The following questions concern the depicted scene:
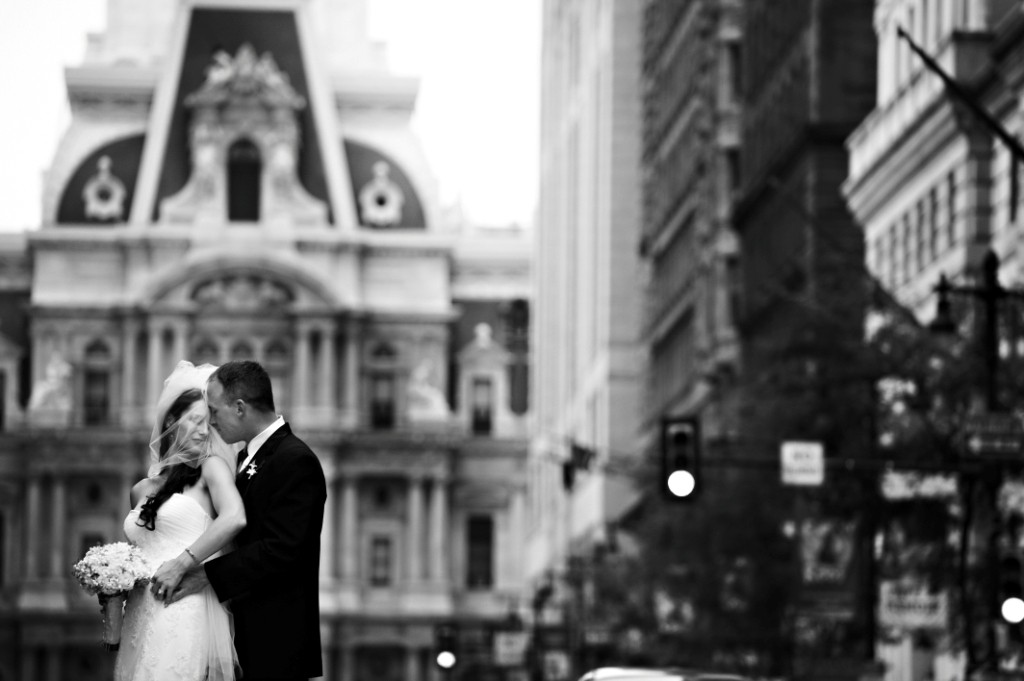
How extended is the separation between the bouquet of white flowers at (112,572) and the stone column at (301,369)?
115833mm

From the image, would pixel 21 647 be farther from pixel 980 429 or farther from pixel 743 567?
pixel 980 429

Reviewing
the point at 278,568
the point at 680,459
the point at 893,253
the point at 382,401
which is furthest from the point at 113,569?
the point at 382,401

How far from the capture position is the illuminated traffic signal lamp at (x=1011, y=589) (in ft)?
102

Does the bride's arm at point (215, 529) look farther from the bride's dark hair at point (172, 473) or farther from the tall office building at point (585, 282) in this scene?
the tall office building at point (585, 282)

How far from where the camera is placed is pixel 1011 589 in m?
31.6

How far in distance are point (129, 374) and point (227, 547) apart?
11731 centimetres

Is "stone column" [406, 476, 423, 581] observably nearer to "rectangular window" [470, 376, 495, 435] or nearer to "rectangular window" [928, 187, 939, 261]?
"rectangular window" [470, 376, 495, 435]

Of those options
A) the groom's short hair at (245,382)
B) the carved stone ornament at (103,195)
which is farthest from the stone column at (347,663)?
the groom's short hair at (245,382)

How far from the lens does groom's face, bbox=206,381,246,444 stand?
46.8ft

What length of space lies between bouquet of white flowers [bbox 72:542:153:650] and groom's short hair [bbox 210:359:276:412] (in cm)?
88

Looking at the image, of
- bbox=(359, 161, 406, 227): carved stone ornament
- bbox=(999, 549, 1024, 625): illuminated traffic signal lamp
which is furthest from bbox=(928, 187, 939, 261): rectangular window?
bbox=(359, 161, 406, 227): carved stone ornament

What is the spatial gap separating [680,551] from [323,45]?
272ft

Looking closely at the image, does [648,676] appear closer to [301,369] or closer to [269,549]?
[269,549]

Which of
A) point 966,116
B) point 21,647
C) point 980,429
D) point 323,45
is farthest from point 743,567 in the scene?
point 323,45
